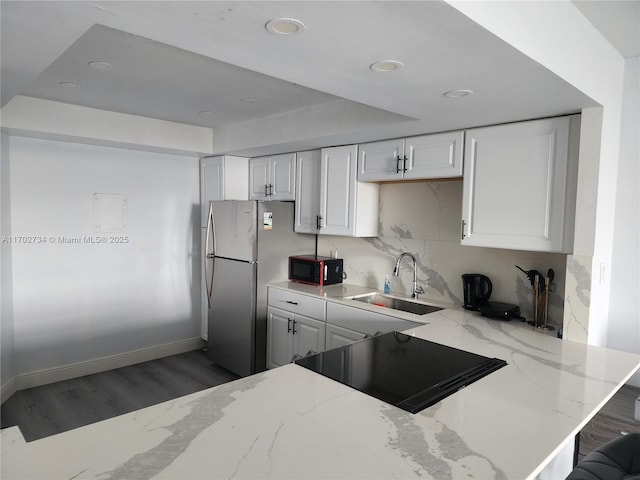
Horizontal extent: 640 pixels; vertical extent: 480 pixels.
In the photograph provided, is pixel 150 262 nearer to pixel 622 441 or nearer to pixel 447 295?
pixel 447 295

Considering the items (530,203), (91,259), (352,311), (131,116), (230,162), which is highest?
(131,116)

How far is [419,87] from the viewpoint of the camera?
6.05 ft

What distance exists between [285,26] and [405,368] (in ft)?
4.64

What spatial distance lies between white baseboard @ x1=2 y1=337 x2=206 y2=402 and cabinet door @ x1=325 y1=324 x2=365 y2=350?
2042mm

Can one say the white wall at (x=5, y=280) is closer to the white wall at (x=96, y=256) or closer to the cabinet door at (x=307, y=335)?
the white wall at (x=96, y=256)

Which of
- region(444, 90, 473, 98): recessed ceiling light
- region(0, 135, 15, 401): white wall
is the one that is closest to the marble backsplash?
region(444, 90, 473, 98): recessed ceiling light

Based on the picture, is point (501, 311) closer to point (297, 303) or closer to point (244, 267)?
point (297, 303)

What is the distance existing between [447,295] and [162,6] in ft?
8.72

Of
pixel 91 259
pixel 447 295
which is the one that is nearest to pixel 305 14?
pixel 447 295

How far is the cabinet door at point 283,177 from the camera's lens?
3836mm

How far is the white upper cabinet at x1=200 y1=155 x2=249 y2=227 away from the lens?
4133mm

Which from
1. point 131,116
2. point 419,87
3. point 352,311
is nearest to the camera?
point 419,87

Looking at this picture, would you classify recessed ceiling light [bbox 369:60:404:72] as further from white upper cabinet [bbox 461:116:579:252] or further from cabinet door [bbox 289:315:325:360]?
cabinet door [bbox 289:315:325:360]

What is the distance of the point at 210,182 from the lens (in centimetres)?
430
